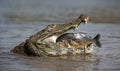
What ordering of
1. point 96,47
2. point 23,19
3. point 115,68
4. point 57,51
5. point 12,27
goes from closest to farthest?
1. point 115,68
2. point 57,51
3. point 96,47
4. point 12,27
5. point 23,19

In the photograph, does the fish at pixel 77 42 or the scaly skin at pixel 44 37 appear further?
the fish at pixel 77 42

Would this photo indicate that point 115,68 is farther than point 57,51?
No

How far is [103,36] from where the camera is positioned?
39.9 ft

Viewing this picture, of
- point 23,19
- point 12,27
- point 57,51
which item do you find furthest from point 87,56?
point 23,19

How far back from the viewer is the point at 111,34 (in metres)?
12.6

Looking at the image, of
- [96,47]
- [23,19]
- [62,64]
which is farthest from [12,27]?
[62,64]

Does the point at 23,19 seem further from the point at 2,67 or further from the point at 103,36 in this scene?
the point at 2,67

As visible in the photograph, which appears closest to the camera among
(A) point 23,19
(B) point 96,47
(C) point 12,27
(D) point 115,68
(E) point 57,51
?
(D) point 115,68

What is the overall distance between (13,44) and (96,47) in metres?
2.00

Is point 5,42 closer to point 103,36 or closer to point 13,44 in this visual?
point 13,44

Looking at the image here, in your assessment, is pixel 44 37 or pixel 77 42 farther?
pixel 77 42

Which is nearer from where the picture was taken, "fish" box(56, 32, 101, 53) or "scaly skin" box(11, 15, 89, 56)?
"scaly skin" box(11, 15, 89, 56)

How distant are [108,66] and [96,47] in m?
1.90

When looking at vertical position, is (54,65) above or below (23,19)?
below
